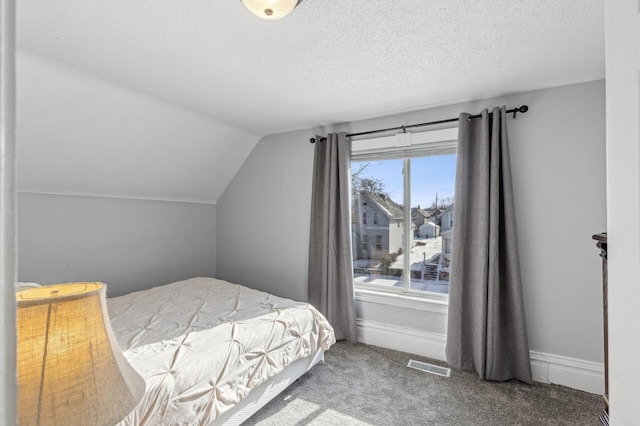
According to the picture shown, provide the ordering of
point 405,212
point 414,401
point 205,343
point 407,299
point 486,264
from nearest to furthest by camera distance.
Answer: point 205,343, point 414,401, point 486,264, point 407,299, point 405,212

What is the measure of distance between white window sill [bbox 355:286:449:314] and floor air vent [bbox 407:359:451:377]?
0.46 m

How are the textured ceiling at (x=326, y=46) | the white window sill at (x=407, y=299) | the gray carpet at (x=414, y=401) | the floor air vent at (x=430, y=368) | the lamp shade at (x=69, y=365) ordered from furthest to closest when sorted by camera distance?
the white window sill at (x=407, y=299) < the floor air vent at (x=430, y=368) < the gray carpet at (x=414, y=401) < the textured ceiling at (x=326, y=46) < the lamp shade at (x=69, y=365)

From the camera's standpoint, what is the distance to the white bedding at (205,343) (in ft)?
4.78

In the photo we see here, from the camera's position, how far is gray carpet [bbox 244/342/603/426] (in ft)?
6.42

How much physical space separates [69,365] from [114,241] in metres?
3.14

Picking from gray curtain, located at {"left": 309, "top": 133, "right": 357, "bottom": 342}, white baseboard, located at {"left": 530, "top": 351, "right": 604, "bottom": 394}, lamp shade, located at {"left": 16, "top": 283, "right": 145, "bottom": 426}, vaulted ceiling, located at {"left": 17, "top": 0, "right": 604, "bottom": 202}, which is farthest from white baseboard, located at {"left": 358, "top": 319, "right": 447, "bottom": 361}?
lamp shade, located at {"left": 16, "top": 283, "right": 145, "bottom": 426}

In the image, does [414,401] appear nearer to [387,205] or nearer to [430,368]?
[430,368]

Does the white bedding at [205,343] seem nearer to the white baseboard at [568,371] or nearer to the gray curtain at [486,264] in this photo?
the gray curtain at [486,264]

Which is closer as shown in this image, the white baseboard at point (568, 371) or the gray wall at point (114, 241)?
the white baseboard at point (568, 371)

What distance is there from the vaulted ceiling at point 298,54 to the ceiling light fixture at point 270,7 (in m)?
0.09

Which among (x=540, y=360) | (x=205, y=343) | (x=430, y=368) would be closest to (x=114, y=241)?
(x=205, y=343)

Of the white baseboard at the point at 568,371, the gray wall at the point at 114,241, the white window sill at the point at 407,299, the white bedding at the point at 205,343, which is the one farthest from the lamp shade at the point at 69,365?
the white baseboard at the point at 568,371

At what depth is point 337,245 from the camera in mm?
3215

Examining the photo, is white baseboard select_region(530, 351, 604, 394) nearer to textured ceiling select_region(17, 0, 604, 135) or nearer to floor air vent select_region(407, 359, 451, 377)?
floor air vent select_region(407, 359, 451, 377)
